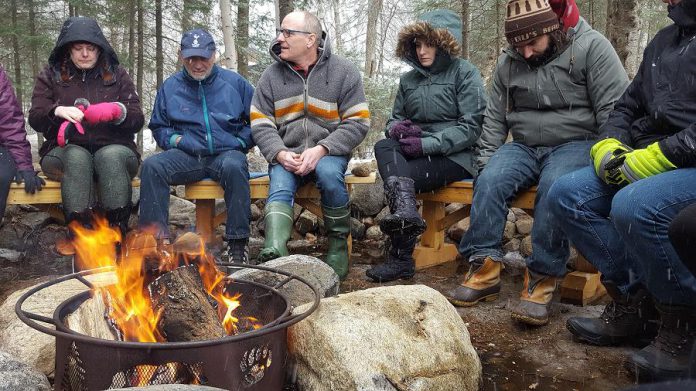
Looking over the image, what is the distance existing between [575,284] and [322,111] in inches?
88.8

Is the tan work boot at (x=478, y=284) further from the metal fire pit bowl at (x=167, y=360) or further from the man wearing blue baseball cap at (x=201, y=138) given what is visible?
the metal fire pit bowl at (x=167, y=360)

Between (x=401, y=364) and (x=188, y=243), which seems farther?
(x=188, y=243)

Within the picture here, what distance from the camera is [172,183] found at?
454 centimetres

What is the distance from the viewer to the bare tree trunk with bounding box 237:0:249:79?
448 inches

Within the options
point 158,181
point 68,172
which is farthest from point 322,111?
point 68,172

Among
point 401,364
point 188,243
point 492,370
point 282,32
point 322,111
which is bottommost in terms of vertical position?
point 492,370

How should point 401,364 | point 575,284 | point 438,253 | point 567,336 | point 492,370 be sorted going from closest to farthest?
point 401,364 → point 492,370 → point 567,336 → point 575,284 → point 438,253

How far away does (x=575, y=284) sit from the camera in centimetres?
400

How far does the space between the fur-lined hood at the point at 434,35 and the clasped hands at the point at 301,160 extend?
1110 millimetres

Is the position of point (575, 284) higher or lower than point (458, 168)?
lower

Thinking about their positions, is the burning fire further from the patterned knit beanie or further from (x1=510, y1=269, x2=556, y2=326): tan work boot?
the patterned knit beanie

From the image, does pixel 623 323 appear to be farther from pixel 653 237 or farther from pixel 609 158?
pixel 609 158

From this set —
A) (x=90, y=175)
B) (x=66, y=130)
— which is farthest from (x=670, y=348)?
(x=66, y=130)

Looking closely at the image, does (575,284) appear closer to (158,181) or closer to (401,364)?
(401,364)
